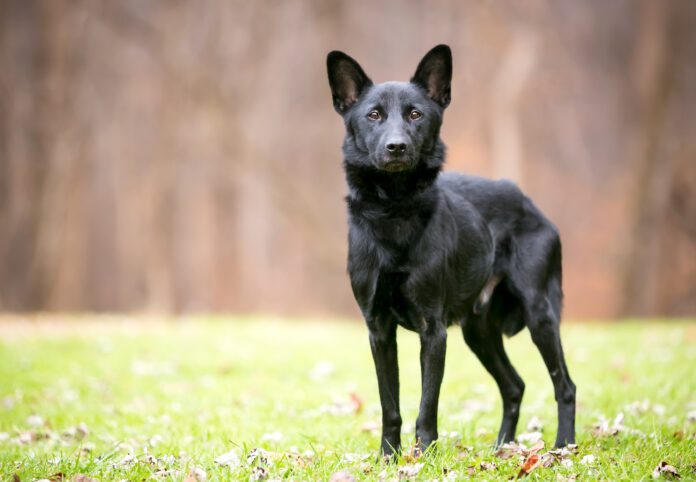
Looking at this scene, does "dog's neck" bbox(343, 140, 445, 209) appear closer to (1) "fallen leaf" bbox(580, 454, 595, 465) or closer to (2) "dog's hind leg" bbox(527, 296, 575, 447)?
(2) "dog's hind leg" bbox(527, 296, 575, 447)

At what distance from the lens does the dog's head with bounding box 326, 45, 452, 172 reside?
3789mm

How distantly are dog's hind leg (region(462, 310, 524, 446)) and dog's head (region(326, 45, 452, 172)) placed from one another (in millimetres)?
1236

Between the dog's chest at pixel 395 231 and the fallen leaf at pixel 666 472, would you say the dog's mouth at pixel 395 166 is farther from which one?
the fallen leaf at pixel 666 472

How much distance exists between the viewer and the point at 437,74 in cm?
414

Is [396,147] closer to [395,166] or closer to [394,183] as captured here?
[395,166]

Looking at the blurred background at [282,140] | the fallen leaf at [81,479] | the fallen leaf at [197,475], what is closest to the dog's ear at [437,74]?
the fallen leaf at [197,475]

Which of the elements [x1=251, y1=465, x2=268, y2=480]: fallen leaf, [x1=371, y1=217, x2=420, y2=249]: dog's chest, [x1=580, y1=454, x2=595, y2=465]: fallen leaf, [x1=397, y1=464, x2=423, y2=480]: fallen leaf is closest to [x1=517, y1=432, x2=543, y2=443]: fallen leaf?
[x1=580, y1=454, x2=595, y2=465]: fallen leaf

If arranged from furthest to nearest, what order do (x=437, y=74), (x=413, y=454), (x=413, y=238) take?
(x=437, y=74), (x=413, y=238), (x=413, y=454)

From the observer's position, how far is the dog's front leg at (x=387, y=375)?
396cm

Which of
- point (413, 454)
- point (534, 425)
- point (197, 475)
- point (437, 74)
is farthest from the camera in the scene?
point (534, 425)

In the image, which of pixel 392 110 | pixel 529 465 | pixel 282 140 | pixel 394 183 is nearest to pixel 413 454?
pixel 529 465

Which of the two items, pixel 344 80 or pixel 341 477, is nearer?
pixel 341 477

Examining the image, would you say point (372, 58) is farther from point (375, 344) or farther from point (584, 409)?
point (375, 344)

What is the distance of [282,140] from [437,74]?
30.2ft
